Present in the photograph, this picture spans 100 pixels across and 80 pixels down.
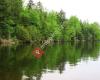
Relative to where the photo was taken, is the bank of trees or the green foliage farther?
the green foliage

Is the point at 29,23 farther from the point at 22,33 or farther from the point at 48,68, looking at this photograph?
the point at 48,68

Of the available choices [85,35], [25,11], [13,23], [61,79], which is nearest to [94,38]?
[85,35]

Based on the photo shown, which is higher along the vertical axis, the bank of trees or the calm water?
the bank of trees

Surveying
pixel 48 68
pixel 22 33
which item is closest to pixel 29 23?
pixel 22 33

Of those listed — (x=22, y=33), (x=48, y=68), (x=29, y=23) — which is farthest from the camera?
(x=29, y=23)

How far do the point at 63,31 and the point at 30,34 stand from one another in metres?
43.9

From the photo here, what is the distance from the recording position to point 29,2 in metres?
111

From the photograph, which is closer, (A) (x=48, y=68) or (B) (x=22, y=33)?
(A) (x=48, y=68)

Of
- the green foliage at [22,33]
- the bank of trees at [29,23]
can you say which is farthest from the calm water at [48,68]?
the green foliage at [22,33]

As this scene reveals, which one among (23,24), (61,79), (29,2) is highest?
(29,2)

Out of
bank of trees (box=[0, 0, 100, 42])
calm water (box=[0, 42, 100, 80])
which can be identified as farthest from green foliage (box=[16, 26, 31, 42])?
calm water (box=[0, 42, 100, 80])

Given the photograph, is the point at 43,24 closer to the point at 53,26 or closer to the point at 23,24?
the point at 53,26

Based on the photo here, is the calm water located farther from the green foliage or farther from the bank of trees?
the green foliage

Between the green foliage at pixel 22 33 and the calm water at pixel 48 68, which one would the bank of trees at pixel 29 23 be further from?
the calm water at pixel 48 68
